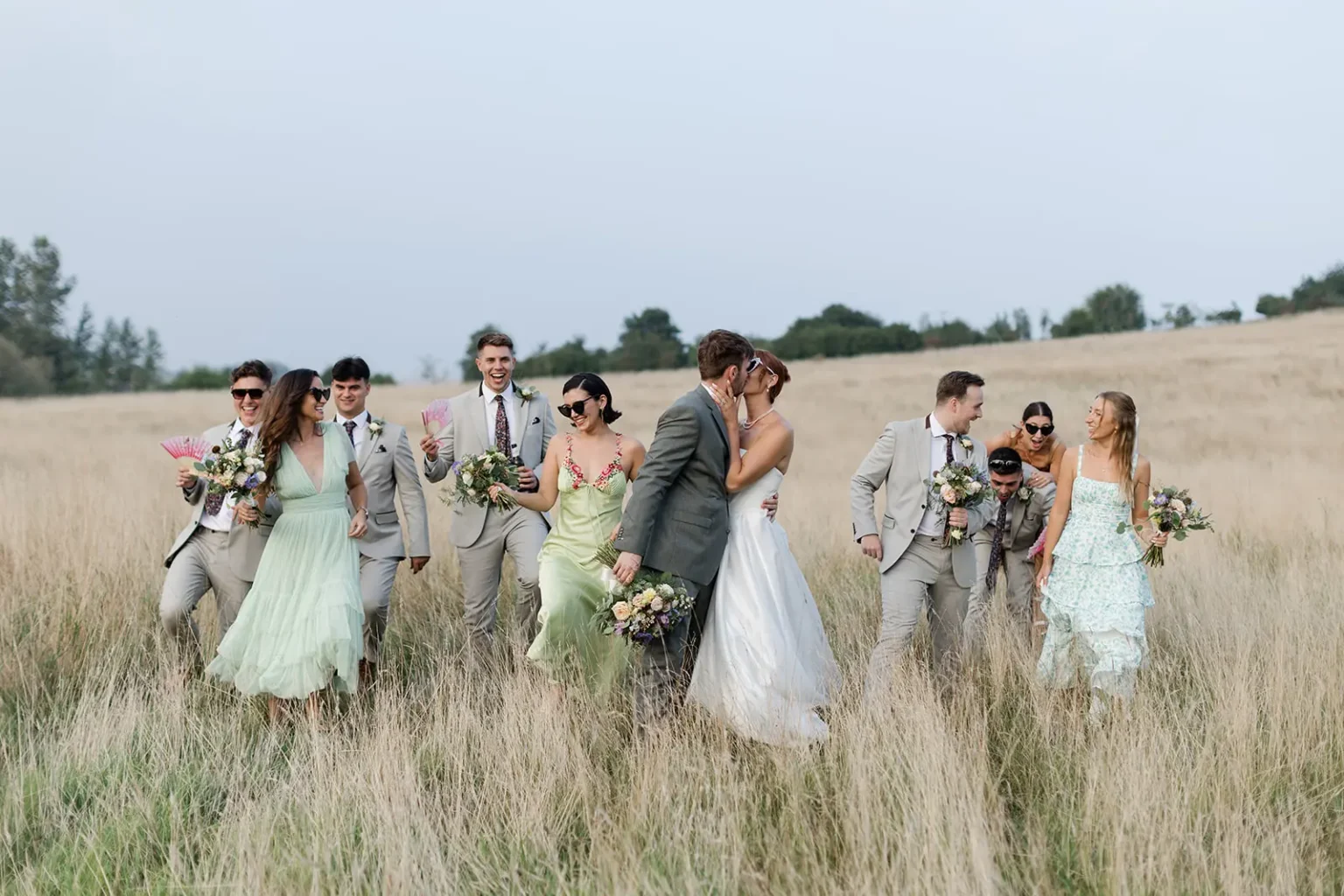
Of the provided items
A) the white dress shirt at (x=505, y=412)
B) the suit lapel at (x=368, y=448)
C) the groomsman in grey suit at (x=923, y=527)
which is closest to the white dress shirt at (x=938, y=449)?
the groomsman in grey suit at (x=923, y=527)

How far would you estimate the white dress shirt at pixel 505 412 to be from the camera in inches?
286

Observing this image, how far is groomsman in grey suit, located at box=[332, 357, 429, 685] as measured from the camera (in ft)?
22.9

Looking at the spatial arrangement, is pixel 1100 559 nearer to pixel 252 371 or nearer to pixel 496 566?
pixel 496 566

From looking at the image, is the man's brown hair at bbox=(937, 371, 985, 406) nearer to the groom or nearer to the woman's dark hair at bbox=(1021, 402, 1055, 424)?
the woman's dark hair at bbox=(1021, 402, 1055, 424)

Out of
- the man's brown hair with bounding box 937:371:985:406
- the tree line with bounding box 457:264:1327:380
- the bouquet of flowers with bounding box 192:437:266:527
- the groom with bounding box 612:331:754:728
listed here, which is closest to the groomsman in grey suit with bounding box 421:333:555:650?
the bouquet of flowers with bounding box 192:437:266:527

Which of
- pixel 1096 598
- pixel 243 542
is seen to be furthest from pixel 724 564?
pixel 243 542

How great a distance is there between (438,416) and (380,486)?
602 mm

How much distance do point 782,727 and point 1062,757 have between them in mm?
1281

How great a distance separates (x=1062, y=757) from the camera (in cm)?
502

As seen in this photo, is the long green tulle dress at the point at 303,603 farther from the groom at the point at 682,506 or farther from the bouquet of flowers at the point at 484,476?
the groom at the point at 682,506

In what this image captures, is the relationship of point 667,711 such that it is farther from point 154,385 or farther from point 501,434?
point 154,385

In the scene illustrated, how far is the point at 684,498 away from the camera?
5.41 m

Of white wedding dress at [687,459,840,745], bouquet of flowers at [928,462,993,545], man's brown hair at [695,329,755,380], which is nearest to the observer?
white wedding dress at [687,459,840,745]

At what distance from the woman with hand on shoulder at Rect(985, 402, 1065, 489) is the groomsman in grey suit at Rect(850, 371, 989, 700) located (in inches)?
26.7
